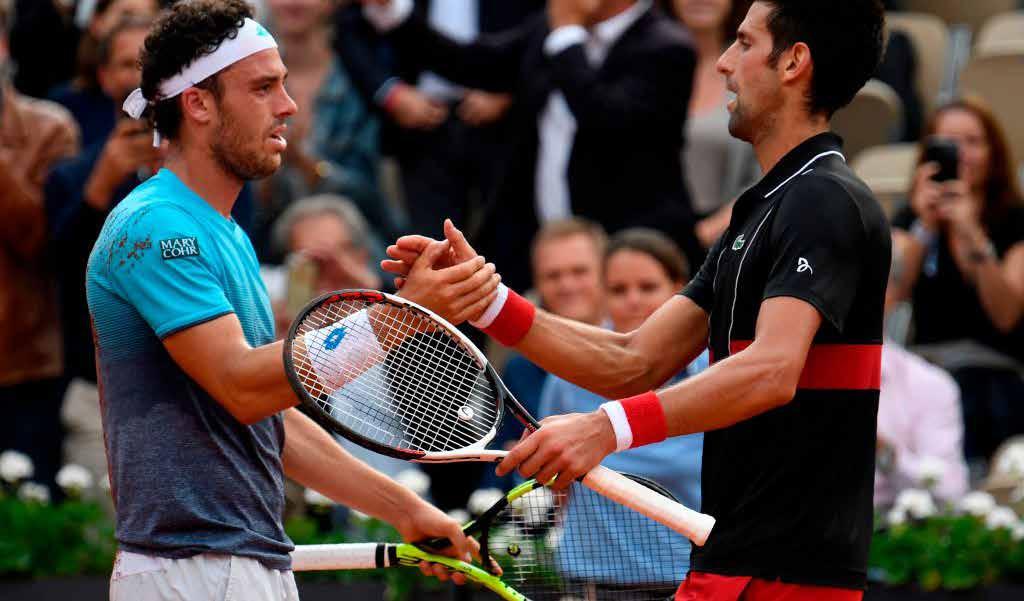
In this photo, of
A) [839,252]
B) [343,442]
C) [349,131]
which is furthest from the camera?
[349,131]

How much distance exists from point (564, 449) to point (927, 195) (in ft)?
14.7

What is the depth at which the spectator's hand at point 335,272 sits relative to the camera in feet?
24.0

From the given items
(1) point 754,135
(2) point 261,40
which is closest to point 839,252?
(1) point 754,135

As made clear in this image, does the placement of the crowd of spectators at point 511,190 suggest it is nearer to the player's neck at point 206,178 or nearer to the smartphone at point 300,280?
the smartphone at point 300,280

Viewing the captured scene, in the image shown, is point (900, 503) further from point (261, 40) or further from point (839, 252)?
point (261, 40)

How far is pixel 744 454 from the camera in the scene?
12.5 ft

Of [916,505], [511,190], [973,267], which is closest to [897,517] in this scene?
[916,505]

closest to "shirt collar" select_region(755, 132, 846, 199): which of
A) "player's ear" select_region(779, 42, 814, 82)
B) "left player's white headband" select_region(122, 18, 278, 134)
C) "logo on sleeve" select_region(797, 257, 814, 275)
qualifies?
"player's ear" select_region(779, 42, 814, 82)

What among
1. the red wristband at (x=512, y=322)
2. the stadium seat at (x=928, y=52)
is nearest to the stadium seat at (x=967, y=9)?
the stadium seat at (x=928, y=52)

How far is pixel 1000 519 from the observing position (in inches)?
250

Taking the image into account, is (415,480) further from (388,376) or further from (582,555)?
(388,376)

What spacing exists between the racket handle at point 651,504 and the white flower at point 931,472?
10.4ft

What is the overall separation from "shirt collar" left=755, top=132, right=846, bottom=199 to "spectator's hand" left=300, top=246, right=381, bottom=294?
356 centimetres

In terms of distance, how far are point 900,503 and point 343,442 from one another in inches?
89.7
